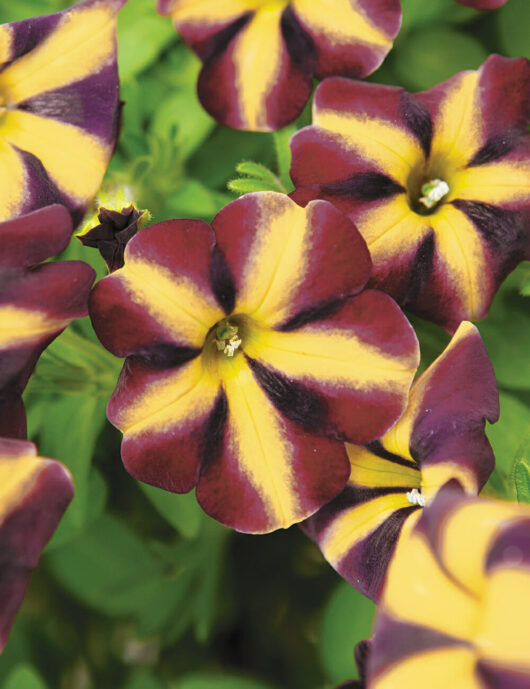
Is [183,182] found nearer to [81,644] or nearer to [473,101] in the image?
[473,101]

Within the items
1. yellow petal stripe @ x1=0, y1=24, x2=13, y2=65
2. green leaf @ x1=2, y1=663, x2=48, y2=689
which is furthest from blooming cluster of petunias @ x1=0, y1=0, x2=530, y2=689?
green leaf @ x1=2, y1=663, x2=48, y2=689

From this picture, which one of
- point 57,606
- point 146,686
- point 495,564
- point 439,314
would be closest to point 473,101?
point 439,314

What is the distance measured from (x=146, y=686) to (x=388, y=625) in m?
0.59

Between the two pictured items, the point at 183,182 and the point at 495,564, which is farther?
the point at 183,182

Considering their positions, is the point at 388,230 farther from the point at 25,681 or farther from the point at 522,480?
the point at 25,681

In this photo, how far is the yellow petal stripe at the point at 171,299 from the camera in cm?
56

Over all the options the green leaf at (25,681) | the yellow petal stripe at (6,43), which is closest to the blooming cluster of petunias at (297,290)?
the yellow petal stripe at (6,43)

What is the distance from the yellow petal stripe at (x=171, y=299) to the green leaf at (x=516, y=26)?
0.53 meters

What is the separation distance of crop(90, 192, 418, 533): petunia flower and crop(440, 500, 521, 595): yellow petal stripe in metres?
0.15

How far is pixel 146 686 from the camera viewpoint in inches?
36.4

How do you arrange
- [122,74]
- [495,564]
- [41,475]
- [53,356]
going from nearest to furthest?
1. [495,564]
2. [41,475]
3. [53,356]
4. [122,74]

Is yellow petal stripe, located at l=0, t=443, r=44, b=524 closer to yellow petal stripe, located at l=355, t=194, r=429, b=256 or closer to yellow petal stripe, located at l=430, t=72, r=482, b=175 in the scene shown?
yellow petal stripe, located at l=355, t=194, r=429, b=256

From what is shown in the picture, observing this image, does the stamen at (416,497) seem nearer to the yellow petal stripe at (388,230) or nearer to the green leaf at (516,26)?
the yellow petal stripe at (388,230)

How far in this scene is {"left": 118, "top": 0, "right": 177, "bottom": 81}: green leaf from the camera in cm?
92
